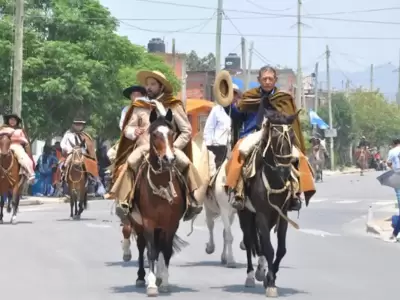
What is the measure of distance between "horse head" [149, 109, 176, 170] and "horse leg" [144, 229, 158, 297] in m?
0.82

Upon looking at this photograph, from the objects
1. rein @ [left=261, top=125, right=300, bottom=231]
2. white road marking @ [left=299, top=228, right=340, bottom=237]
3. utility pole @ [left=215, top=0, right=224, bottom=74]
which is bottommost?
white road marking @ [left=299, top=228, right=340, bottom=237]

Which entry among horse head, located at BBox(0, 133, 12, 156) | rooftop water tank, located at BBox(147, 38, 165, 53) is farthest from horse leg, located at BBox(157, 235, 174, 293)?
rooftop water tank, located at BBox(147, 38, 165, 53)

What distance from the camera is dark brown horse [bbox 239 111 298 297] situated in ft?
44.3

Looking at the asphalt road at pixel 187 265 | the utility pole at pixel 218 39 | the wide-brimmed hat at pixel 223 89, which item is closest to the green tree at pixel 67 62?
the utility pole at pixel 218 39

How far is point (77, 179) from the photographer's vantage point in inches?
1109

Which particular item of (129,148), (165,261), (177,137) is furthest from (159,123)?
(165,261)

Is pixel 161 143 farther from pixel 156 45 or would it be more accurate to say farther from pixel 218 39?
pixel 156 45

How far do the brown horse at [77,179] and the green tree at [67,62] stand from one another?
1231 cm

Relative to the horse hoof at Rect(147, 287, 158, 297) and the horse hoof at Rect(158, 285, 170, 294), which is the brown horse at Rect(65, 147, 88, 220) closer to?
the horse hoof at Rect(158, 285, 170, 294)

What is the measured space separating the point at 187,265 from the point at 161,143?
427cm

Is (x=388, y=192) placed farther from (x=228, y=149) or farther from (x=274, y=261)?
(x=274, y=261)

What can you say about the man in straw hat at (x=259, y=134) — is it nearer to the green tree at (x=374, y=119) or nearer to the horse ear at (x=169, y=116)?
the horse ear at (x=169, y=116)

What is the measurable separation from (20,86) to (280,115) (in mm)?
24404

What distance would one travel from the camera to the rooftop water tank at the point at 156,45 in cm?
9421
